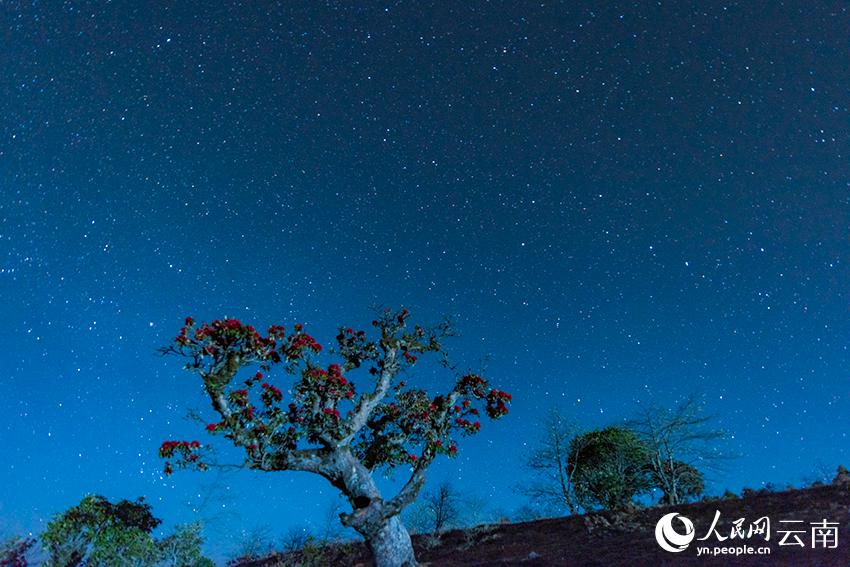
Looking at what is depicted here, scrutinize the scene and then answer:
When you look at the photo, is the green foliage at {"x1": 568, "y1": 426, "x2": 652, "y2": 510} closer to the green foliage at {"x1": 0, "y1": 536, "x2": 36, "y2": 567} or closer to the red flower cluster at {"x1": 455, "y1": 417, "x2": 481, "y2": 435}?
the red flower cluster at {"x1": 455, "y1": 417, "x2": 481, "y2": 435}

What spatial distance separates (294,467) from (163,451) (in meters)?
3.51

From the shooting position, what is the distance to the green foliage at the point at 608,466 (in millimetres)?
33094

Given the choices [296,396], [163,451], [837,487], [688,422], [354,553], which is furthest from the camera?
[688,422]

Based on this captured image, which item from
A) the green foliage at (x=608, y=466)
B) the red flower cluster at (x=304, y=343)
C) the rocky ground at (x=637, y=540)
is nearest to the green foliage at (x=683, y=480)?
the green foliage at (x=608, y=466)

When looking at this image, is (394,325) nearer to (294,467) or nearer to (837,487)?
(294,467)

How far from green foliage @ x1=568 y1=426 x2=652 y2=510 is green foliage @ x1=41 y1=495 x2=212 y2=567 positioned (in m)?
23.4

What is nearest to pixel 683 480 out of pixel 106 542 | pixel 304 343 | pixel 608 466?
pixel 608 466

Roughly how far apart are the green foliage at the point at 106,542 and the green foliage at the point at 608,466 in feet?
76.6

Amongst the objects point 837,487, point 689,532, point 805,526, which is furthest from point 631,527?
point 837,487

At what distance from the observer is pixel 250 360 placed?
1488 cm

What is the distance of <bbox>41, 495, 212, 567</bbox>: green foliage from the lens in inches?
695

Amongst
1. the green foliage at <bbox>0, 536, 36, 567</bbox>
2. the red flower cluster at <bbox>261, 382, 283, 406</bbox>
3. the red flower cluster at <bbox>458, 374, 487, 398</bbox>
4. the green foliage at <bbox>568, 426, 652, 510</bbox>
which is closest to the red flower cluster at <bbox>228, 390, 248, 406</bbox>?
the red flower cluster at <bbox>261, 382, 283, 406</bbox>

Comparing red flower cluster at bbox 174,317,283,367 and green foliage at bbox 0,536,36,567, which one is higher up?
red flower cluster at bbox 174,317,283,367

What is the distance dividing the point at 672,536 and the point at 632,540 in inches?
46.4
